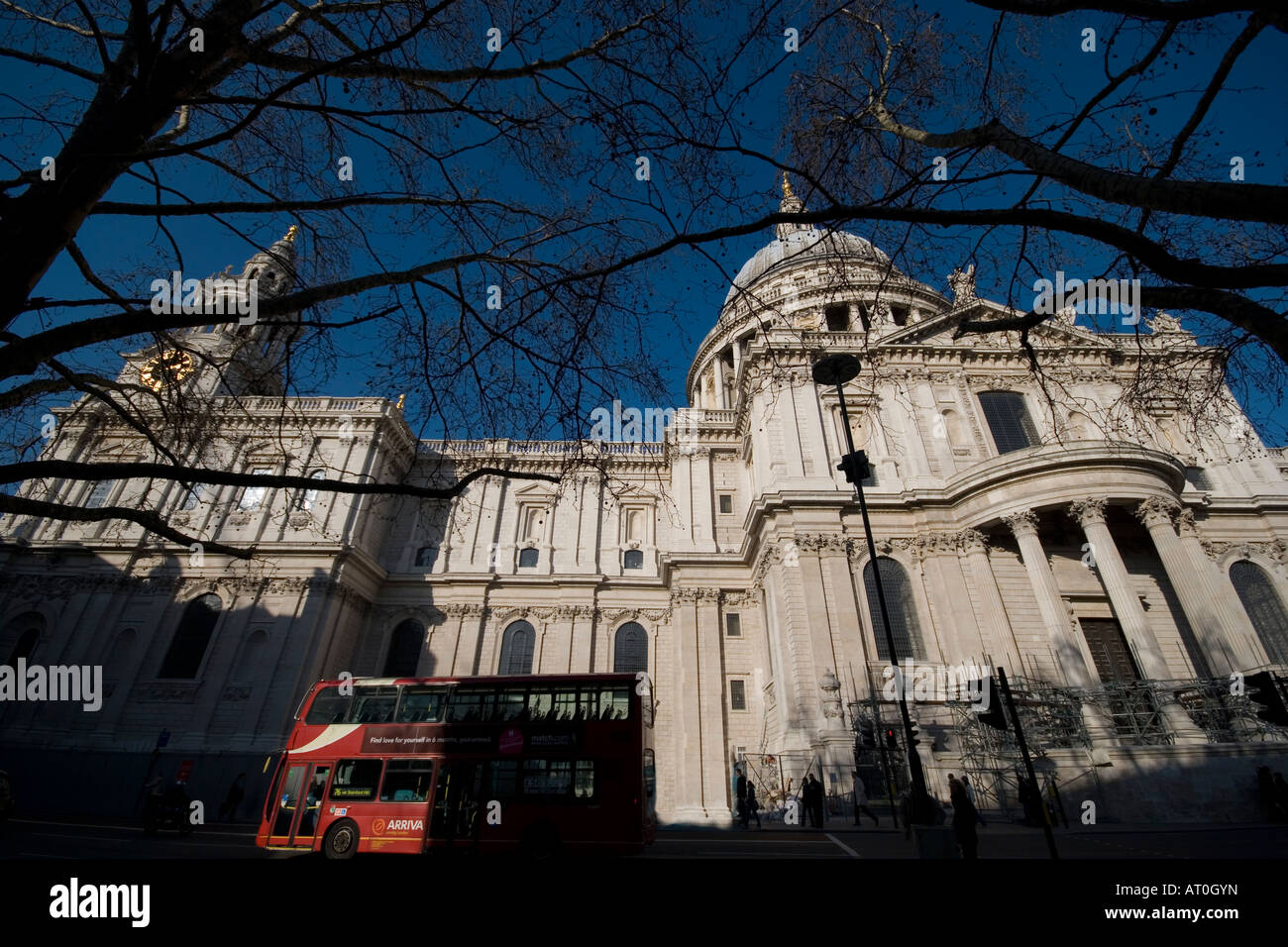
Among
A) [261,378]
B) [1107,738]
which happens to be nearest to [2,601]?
[261,378]

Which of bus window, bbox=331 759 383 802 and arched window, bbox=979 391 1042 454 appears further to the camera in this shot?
arched window, bbox=979 391 1042 454

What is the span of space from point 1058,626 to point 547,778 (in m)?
17.3

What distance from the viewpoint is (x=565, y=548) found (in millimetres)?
32906

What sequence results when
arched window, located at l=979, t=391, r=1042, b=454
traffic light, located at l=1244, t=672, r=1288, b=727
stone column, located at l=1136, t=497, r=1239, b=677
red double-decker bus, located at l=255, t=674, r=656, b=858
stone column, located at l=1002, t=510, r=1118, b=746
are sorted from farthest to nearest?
arched window, located at l=979, t=391, r=1042, b=454 → stone column, located at l=1136, t=497, r=1239, b=677 → stone column, located at l=1002, t=510, r=1118, b=746 → red double-decker bus, located at l=255, t=674, r=656, b=858 → traffic light, located at l=1244, t=672, r=1288, b=727

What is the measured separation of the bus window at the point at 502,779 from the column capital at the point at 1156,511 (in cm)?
2235

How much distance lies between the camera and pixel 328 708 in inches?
532

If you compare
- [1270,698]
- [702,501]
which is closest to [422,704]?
[1270,698]

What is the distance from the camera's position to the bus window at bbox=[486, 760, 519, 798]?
1215cm

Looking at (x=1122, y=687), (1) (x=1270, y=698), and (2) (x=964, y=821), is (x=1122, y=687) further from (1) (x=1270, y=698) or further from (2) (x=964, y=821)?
(1) (x=1270, y=698)

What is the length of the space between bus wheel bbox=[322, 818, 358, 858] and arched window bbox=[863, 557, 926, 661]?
1711 centimetres

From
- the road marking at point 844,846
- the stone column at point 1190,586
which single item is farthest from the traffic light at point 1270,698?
the stone column at point 1190,586

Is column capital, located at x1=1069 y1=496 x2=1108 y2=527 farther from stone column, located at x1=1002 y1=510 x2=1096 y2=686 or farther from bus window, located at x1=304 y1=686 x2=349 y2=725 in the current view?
bus window, located at x1=304 y1=686 x2=349 y2=725

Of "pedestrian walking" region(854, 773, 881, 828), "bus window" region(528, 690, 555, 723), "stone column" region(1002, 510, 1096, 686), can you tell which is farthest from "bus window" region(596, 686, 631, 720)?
"stone column" region(1002, 510, 1096, 686)
